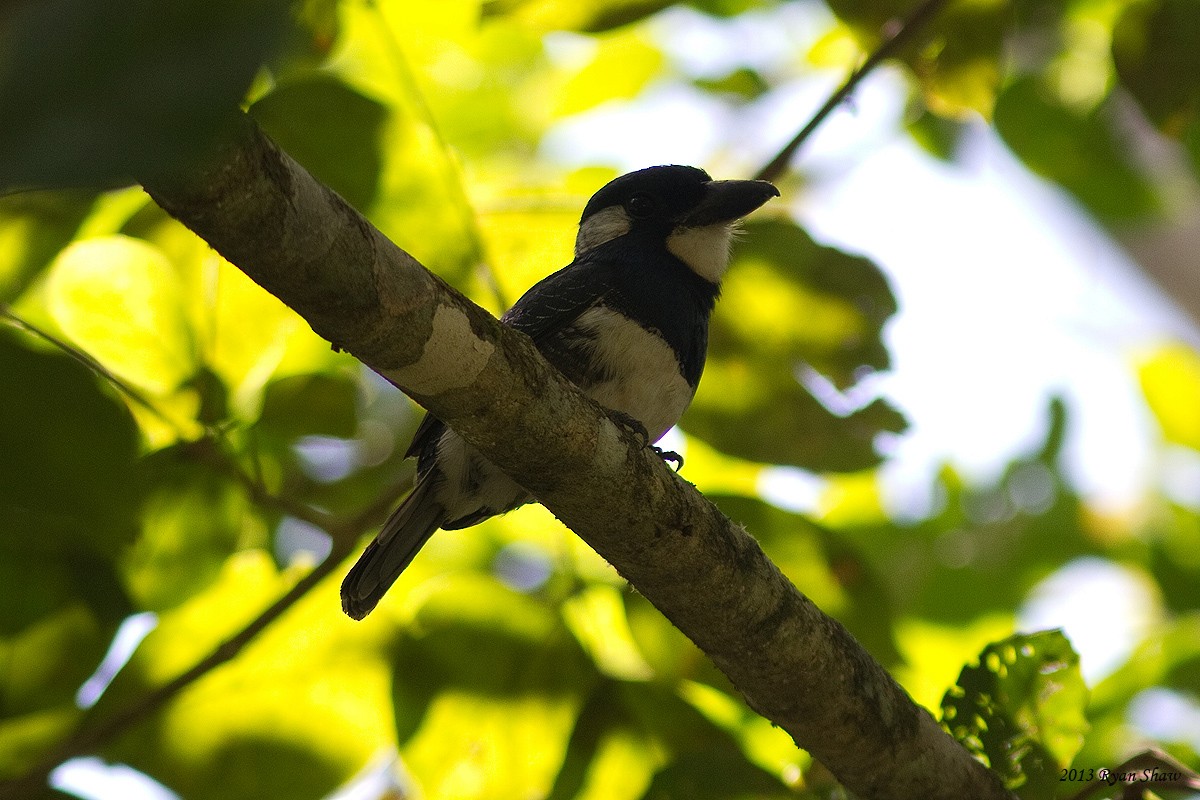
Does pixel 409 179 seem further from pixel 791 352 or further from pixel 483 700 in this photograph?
pixel 483 700

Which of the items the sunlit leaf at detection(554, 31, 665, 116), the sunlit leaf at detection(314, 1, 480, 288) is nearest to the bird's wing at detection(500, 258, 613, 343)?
the sunlit leaf at detection(314, 1, 480, 288)

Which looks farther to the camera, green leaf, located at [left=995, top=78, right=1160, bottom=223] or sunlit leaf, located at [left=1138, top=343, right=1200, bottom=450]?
sunlit leaf, located at [left=1138, top=343, right=1200, bottom=450]

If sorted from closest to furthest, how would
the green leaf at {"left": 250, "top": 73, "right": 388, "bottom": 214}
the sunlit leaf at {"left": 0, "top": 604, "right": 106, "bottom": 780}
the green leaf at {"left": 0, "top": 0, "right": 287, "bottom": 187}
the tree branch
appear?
the green leaf at {"left": 0, "top": 0, "right": 287, "bottom": 187}
the tree branch
the sunlit leaf at {"left": 0, "top": 604, "right": 106, "bottom": 780}
the green leaf at {"left": 250, "top": 73, "right": 388, "bottom": 214}

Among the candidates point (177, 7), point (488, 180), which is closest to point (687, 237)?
point (488, 180)

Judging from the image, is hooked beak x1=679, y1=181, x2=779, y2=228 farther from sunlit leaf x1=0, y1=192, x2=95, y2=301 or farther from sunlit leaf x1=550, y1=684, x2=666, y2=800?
sunlit leaf x1=0, y1=192, x2=95, y2=301

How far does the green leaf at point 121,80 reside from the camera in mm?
641

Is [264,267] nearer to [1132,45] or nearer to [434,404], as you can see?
[434,404]

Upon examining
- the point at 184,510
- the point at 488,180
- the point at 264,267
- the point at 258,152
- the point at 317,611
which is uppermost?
the point at 258,152

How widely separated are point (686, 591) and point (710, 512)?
0.48 ft

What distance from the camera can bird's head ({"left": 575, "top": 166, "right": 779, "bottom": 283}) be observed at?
289 centimetres

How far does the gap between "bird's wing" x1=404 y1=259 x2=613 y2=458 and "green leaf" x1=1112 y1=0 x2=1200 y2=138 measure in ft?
4.19

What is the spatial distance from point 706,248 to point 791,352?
0.36m

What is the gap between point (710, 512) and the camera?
6.54 ft

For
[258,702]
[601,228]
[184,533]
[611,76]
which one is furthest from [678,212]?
[258,702]
